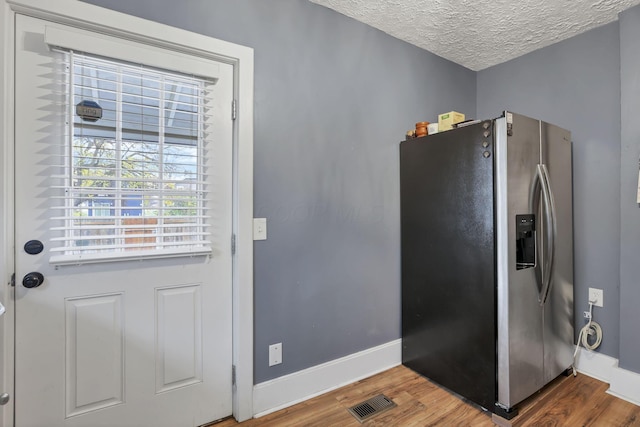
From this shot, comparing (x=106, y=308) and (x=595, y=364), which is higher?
(x=106, y=308)

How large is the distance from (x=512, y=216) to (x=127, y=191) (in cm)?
205

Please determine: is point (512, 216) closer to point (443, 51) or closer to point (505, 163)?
point (505, 163)

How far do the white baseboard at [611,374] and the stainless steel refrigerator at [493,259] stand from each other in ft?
0.49

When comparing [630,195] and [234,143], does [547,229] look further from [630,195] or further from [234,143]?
[234,143]

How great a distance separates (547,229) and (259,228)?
175 centimetres

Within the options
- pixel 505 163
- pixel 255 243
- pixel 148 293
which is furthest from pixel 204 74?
pixel 505 163

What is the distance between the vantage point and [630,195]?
77.4 inches

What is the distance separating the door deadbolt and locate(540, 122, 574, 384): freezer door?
8.93 ft

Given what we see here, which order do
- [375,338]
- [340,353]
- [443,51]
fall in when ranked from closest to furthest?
[340,353] → [375,338] → [443,51]

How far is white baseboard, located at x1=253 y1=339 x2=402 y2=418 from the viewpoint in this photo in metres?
1.81

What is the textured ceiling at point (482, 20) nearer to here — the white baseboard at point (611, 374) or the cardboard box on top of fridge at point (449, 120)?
the cardboard box on top of fridge at point (449, 120)

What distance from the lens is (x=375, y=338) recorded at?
2266mm

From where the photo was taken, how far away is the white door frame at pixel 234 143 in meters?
1.26

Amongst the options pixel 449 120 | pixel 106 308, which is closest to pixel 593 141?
pixel 449 120
